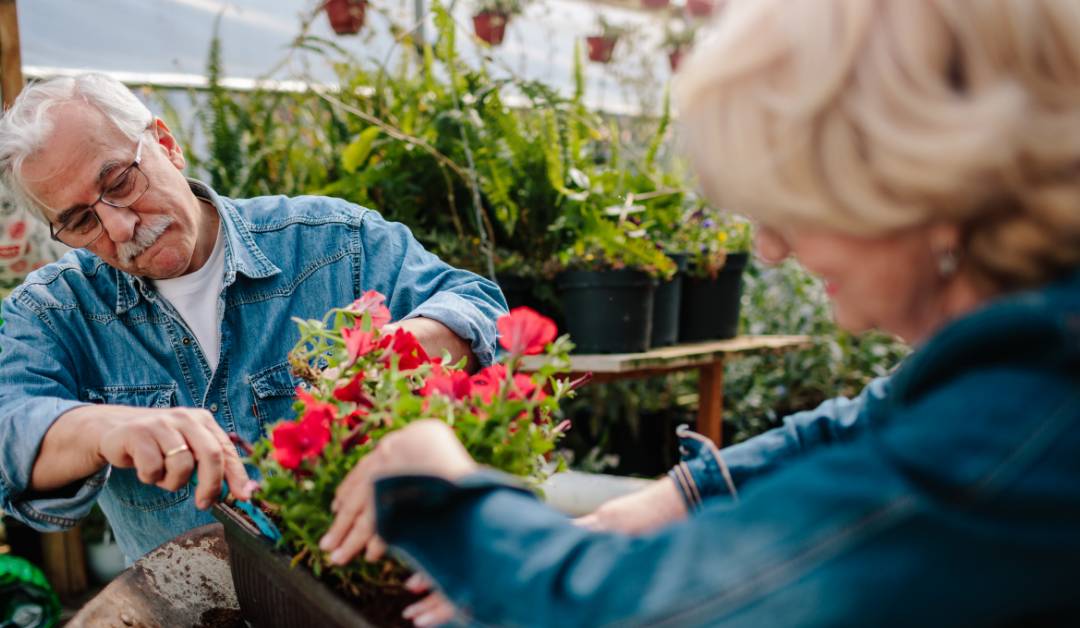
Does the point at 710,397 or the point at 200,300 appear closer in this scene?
the point at 200,300

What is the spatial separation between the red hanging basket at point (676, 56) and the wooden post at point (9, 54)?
2962mm

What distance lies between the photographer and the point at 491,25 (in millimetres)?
3184

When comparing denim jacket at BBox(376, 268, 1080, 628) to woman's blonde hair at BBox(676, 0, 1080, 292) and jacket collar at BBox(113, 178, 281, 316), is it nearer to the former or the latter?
woman's blonde hair at BBox(676, 0, 1080, 292)

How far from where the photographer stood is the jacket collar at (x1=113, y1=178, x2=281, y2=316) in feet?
4.41

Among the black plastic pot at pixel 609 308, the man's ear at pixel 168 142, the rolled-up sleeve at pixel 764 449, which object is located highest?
the man's ear at pixel 168 142

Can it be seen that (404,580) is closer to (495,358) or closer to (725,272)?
(495,358)

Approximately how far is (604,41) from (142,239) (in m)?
2.84

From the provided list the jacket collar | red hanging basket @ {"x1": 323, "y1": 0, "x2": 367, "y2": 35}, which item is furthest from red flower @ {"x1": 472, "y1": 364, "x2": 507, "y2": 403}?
red hanging basket @ {"x1": 323, "y1": 0, "x2": 367, "y2": 35}

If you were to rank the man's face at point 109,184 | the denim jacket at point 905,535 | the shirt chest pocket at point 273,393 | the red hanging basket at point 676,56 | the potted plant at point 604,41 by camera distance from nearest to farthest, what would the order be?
the denim jacket at point 905,535 < the man's face at point 109,184 < the shirt chest pocket at point 273,393 < the potted plant at point 604,41 < the red hanging basket at point 676,56

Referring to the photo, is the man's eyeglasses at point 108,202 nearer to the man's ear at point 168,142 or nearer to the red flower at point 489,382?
the man's ear at point 168,142

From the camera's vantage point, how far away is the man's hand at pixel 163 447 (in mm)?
803

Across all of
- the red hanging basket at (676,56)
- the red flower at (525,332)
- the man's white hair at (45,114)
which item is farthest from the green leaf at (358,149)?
the red hanging basket at (676,56)

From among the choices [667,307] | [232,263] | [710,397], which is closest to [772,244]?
[232,263]

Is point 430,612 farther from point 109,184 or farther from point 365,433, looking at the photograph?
point 109,184
